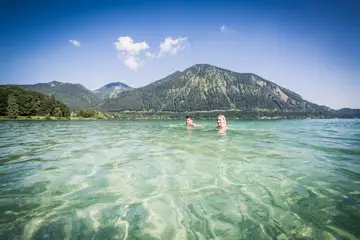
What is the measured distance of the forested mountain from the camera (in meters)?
94.8

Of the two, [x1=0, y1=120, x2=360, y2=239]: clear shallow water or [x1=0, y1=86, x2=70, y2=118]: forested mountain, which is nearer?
[x1=0, y1=120, x2=360, y2=239]: clear shallow water

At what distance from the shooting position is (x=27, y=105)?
10300 centimetres

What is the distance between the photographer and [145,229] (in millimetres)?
3660

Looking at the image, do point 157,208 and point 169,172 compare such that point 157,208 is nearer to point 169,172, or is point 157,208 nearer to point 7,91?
point 169,172

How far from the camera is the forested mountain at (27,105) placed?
94812 millimetres

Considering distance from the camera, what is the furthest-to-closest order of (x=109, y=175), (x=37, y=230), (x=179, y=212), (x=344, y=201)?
(x=109, y=175), (x=344, y=201), (x=179, y=212), (x=37, y=230)

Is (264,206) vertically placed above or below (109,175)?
above

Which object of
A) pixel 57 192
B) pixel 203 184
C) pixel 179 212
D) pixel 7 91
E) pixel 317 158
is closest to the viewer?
pixel 179 212

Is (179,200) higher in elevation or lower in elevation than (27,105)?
higher

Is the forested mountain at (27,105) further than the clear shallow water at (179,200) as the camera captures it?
Yes

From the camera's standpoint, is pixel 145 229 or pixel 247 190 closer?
pixel 145 229

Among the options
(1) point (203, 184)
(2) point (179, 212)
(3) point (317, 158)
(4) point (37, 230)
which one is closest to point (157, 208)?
(2) point (179, 212)

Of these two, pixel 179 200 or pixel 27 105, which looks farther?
pixel 27 105

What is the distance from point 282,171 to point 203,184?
11.2 ft
